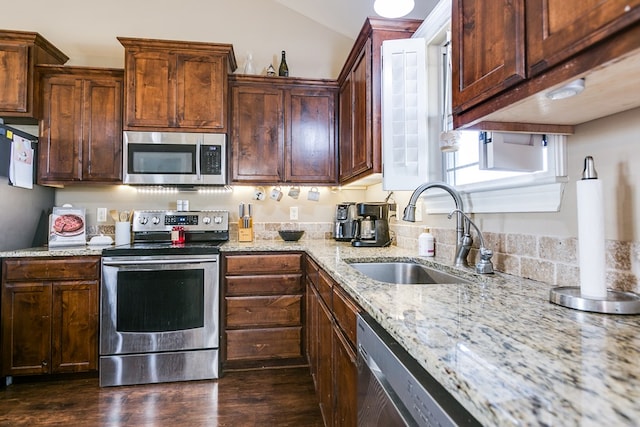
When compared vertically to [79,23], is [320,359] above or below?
below

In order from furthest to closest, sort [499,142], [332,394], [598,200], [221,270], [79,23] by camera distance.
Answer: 1. [79,23]
2. [221,270]
3. [332,394]
4. [499,142]
5. [598,200]

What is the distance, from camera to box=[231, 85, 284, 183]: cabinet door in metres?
2.87

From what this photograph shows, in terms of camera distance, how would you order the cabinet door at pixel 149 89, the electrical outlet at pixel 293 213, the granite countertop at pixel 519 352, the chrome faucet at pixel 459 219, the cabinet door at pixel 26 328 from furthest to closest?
the electrical outlet at pixel 293 213
the cabinet door at pixel 149 89
the cabinet door at pixel 26 328
the chrome faucet at pixel 459 219
the granite countertop at pixel 519 352

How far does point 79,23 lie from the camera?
9.90 feet

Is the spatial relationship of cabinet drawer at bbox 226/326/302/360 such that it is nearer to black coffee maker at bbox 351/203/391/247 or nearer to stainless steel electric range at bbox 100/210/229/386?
stainless steel electric range at bbox 100/210/229/386

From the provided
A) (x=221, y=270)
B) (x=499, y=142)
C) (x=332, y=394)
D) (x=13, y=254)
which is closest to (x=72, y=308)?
(x=13, y=254)

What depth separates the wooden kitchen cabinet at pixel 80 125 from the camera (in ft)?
8.80

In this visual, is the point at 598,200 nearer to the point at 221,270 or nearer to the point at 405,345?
the point at 405,345

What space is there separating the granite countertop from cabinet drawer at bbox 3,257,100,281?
2.12m

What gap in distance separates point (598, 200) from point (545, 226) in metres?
0.37

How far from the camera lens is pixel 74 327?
2330 millimetres

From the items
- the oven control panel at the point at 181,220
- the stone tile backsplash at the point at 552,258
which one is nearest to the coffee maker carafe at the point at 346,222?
the oven control panel at the point at 181,220

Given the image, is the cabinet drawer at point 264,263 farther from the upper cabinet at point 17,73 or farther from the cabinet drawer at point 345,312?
the upper cabinet at point 17,73

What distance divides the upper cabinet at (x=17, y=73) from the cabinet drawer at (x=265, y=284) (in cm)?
202
